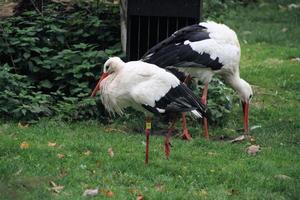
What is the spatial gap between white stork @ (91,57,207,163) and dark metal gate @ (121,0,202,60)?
2327 mm

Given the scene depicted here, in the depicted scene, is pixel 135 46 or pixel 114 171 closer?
pixel 114 171

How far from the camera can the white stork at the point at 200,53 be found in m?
8.45

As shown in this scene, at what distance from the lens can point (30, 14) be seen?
1016 centimetres

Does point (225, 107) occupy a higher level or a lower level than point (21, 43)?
lower

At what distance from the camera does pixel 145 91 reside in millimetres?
6941

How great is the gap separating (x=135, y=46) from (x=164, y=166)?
10.7 feet

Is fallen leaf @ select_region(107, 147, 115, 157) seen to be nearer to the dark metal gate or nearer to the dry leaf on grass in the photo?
the dry leaf on grass

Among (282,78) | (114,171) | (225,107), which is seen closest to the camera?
(114,171)

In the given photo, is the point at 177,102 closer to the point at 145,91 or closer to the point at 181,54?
the point at 145,91

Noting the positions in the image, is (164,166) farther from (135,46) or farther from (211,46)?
(135,46)

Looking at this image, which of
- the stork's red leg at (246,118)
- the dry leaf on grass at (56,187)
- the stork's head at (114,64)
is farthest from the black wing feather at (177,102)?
the stork's red leg at (246,118)

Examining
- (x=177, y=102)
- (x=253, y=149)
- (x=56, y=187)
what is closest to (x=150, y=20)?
(x=253, y=149)

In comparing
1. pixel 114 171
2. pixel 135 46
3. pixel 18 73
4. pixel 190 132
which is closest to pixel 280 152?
pixel 190 132

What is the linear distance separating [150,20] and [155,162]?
3.30m
